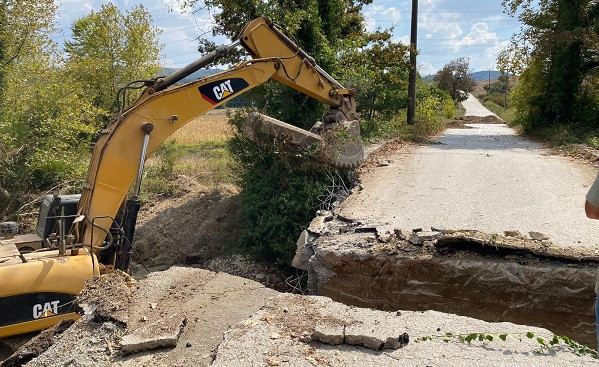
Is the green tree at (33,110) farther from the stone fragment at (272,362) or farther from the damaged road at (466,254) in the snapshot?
the stone fragment at (272,362)

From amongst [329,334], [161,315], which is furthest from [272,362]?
[161,315]

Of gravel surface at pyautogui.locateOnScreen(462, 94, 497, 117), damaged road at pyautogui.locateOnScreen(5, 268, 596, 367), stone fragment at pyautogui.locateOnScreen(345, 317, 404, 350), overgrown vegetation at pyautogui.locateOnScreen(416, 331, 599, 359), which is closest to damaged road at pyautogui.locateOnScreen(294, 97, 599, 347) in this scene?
damaged road at pyautogui.locateOnScreen(5, 268, 596, 367)

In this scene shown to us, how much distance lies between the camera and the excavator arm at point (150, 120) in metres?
5.94

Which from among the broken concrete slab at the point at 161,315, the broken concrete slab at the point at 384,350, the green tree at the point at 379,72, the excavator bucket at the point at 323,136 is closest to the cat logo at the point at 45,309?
the broken concrete slab at the point at 161,315

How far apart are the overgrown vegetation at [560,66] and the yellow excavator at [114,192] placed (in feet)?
34.2

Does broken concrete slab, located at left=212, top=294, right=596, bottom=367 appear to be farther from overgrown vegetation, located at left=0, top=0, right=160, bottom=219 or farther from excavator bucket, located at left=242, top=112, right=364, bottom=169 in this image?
overgrown vegetation, located at left=0, top=0, right=160, bottom=219

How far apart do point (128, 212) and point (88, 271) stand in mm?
952

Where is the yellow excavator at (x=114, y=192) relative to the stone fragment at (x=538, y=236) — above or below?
above

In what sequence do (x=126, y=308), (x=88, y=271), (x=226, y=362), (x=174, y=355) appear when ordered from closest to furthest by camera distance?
(x=226, y=362) < (x=174, y=355) < (x=126, y=308) < (x=88, y=271)

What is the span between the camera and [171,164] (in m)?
15.6

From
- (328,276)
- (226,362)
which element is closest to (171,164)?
(328,276)

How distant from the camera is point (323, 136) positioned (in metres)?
8.81

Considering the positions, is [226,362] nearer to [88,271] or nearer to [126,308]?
[126,308]

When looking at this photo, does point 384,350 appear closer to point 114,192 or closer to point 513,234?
point 513,234
